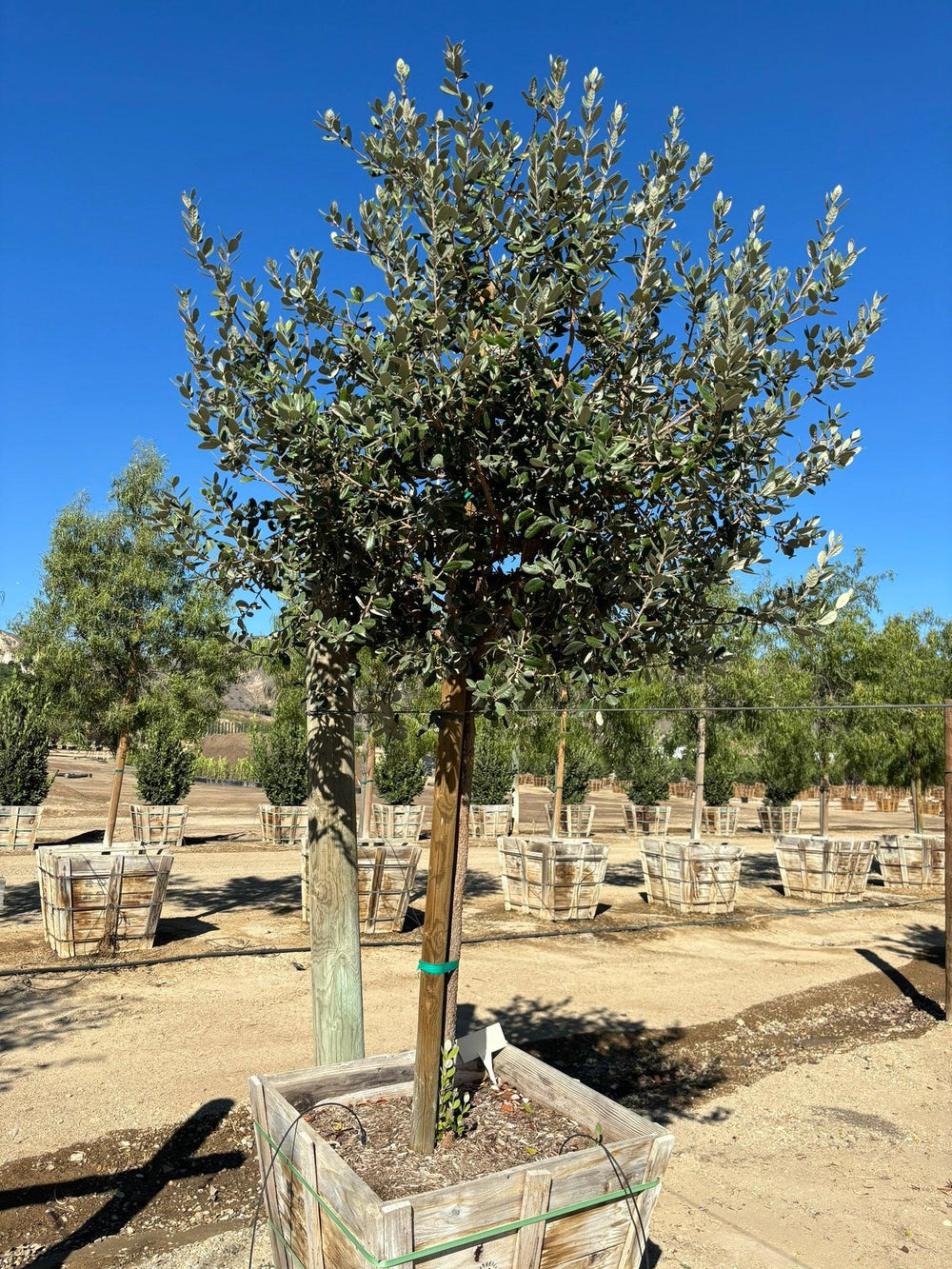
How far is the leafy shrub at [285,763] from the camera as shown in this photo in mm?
25438

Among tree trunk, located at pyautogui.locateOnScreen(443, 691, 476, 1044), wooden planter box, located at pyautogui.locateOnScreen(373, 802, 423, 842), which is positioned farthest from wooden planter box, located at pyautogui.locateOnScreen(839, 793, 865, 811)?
tree trunk, located at pyautogui.locateOnScreen(443, 691, 476, 1044)

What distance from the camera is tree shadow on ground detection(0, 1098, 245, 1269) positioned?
4707mm

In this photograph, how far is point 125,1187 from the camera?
5.29 metres

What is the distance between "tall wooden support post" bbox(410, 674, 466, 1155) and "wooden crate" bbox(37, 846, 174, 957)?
7.82m

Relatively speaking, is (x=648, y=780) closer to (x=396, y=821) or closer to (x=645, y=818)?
(x=645, y=818)

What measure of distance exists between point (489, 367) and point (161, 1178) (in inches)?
200

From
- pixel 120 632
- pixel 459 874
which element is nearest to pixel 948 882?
pixel 459 874

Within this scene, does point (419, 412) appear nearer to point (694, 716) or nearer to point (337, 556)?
point (337, 556)

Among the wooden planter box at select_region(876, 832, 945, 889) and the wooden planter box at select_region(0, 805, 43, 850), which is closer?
the wooden planter box at select_region(876, 832, 945, 889)

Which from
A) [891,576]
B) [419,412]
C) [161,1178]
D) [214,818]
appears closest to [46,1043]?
[161,1178]

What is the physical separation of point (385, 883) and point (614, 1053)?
5.55m

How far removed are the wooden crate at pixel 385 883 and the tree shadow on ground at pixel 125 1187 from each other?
22.4ft

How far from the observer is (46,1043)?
7820 mm

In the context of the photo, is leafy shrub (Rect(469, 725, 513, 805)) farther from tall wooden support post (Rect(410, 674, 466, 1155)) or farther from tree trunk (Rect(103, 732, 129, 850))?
tall wooden support post (Rect(410, 674, 466, 1155))
